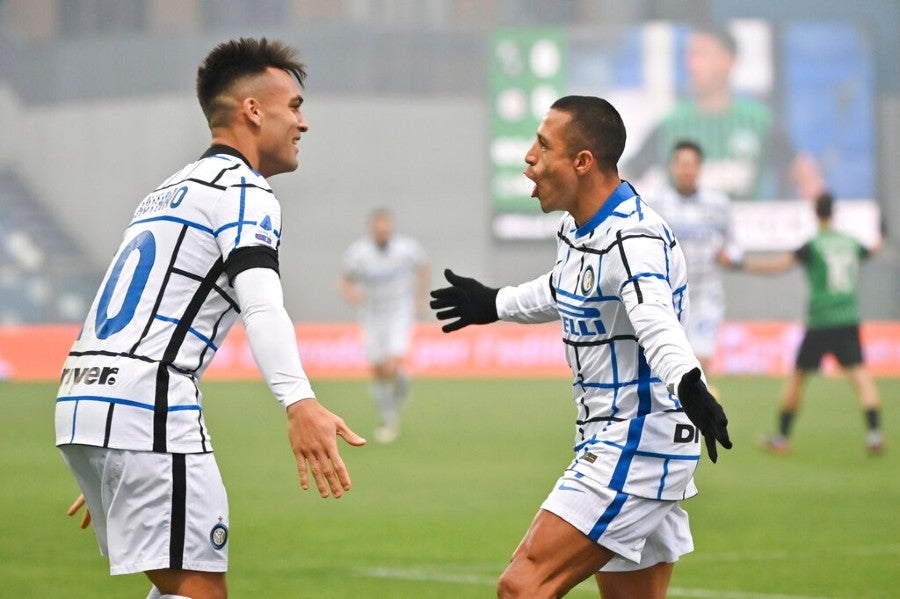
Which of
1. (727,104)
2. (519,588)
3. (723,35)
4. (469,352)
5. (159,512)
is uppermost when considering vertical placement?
(723,35)

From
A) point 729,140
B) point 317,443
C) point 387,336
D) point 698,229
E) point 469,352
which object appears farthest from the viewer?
point 729,140

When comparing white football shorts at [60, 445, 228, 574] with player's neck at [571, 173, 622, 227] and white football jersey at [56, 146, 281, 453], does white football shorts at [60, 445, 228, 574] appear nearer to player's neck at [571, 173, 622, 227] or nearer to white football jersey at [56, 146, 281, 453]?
white football jersey at [56, 146, 281, 453]

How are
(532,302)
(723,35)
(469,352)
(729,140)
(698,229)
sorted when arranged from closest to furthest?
(532,302) → (698,229) → (469,352) → (729,140) → (723,35)

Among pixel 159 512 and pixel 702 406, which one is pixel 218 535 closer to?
pixel 159 512

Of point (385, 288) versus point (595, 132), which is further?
point (385, 288)

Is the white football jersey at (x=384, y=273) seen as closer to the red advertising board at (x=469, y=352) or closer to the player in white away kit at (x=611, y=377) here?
the red advertising board at (x=469, y=352)

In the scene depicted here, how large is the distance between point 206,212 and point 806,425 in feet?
50.6

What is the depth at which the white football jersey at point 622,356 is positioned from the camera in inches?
206

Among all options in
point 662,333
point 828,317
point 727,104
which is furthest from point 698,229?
point 727,104

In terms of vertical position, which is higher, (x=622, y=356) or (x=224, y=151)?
(x=224, y=151)

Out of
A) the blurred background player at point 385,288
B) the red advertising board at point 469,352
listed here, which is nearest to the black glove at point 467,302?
the blurred background player at point 385,288

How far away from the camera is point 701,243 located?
14.7m

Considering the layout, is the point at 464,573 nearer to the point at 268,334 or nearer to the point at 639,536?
the point at 639,536

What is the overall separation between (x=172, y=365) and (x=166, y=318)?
14 cm
